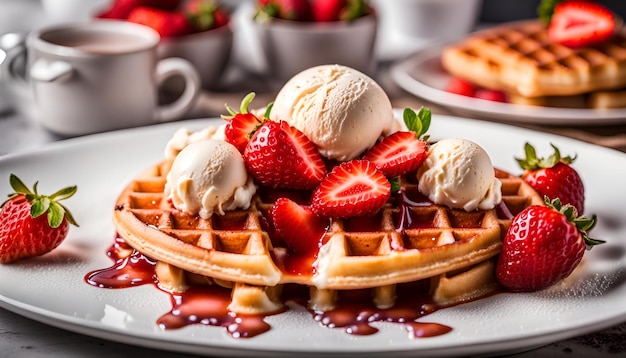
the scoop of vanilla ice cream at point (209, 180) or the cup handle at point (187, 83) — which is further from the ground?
the scoop of vanilla ice cream at point (209, 180)

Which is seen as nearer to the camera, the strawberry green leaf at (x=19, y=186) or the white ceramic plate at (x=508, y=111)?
the strawberry green leaf at (x=19, y=186)

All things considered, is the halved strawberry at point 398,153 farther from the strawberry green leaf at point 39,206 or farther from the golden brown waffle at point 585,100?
the golden brown waffle at point 585,100

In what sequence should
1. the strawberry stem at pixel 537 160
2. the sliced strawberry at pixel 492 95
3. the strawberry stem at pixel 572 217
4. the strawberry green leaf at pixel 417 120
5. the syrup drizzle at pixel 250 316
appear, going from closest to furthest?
1. the syrup drizzle at pixel 250 316
2. the strawberry stem at pixel 572 217
3. the strawberry green leaf at pixel 417 120
4. the strawberry stem at pixel 537 160
5. the sliced strawberry at pixel 492 95

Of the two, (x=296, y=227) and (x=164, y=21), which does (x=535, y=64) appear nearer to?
(x=164, y=21)

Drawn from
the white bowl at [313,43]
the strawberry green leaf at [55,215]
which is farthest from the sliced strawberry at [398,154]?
the white bowl at [313,43]

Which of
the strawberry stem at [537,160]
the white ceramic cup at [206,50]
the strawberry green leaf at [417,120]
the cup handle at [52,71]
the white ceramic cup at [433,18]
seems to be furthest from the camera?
the white ceramic cup at [433,18]

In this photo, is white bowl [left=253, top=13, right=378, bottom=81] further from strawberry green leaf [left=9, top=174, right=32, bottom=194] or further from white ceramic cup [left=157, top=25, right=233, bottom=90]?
strawberry green leaf [left=9, top=174, right=32, bottom=194]

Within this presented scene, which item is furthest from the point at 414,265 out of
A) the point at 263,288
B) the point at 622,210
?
the point at 622,210

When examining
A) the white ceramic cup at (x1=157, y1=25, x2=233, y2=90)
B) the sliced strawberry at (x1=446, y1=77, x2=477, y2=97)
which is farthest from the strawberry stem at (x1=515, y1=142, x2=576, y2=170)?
the white ceramic cup at (x1=157, y1=25, x2=233, y2=90)
